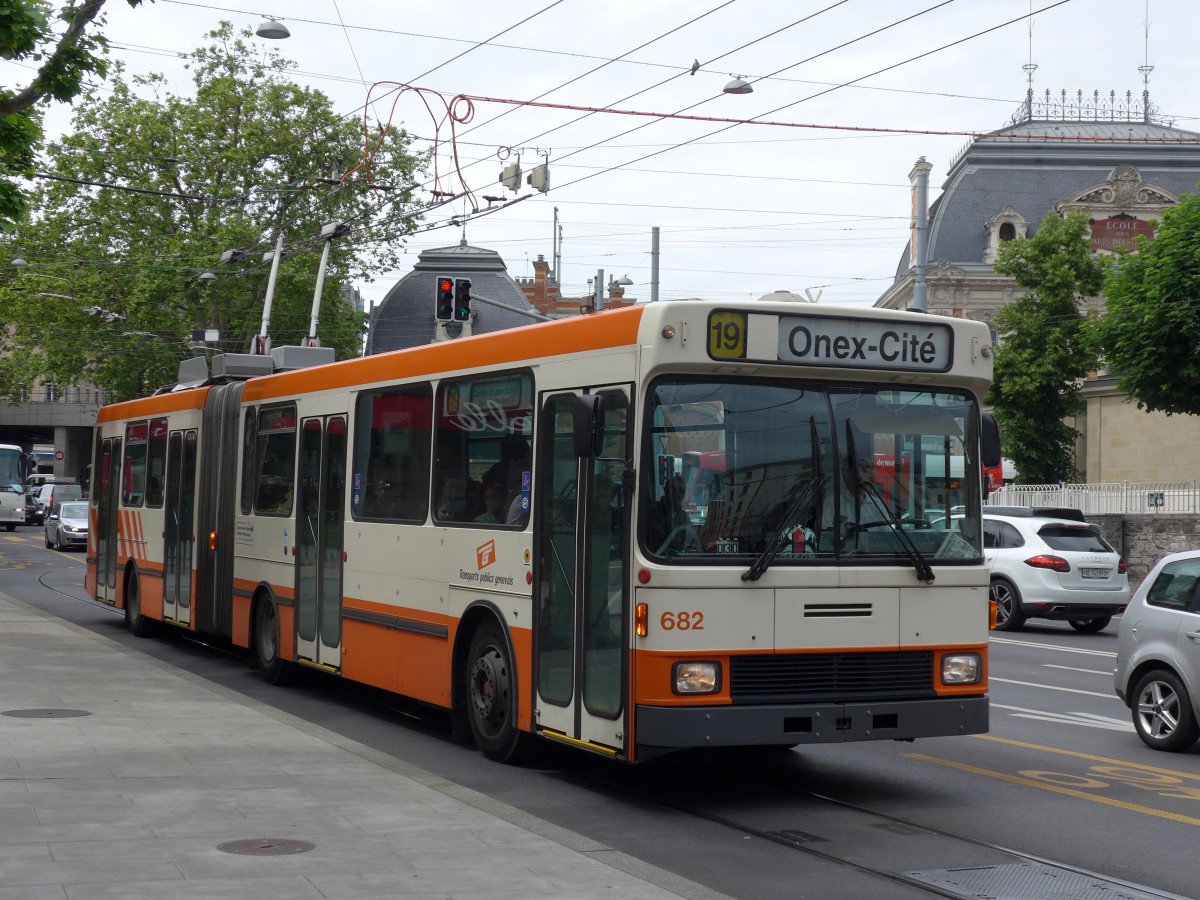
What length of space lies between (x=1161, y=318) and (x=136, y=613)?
21.9m

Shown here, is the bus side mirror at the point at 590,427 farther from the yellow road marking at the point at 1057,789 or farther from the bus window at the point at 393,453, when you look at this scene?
the yellow road marking at the point at 1057,789

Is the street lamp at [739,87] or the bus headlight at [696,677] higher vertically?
the street lamp at [739,87]

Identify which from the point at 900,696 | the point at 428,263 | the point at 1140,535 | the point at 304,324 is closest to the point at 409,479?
the point at 900,696

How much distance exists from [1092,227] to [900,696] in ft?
218

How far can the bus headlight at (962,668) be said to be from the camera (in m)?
9.36

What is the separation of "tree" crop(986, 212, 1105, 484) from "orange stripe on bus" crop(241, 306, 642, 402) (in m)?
36.3

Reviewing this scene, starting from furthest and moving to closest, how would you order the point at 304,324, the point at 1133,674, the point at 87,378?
the point at 87,378, the point at 304,324, the point at 1133,674

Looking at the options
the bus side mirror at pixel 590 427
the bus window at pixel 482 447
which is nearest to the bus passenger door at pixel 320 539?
the bus window at pixel 482 447

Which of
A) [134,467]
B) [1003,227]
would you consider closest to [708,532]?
[134,467]

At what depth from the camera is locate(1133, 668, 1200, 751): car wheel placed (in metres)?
11.1

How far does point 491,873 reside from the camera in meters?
6.80

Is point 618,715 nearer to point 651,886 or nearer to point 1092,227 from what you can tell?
point 651,886

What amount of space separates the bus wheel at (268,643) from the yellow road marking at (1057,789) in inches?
257

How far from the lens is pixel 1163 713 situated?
11312 mm
